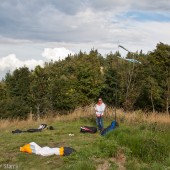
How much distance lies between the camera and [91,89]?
32.9 m

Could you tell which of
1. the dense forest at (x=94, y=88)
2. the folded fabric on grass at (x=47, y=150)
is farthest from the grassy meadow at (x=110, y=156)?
the dense forest at (x=94, y=88)

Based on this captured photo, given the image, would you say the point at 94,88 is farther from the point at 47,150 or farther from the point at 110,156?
the point at 110,156

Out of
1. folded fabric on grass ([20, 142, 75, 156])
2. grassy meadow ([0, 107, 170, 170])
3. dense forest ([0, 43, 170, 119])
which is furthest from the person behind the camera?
dense forest ([0, 43, 170, 119])

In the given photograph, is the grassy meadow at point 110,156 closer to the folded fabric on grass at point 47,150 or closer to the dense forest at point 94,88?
the folded fabric on grass at point 47,150

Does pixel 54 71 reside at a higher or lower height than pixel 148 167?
higher

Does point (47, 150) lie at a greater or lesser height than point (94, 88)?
lesser

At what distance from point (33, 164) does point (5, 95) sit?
31361 mm

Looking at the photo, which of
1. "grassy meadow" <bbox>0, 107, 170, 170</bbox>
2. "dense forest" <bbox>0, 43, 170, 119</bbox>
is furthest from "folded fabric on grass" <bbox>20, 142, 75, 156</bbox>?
"dense forest" <bbox>0, 43, 170, 119</bbox>

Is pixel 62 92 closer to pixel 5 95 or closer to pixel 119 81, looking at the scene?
pixel 119 81

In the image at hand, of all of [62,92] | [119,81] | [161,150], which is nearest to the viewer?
[161,150]

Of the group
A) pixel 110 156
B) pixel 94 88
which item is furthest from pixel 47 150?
pixel 94 88

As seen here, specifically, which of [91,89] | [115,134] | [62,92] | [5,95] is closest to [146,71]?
[91,89]

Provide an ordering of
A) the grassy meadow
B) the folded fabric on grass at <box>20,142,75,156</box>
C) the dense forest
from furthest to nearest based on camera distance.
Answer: the dense forest, the folded fabric on grass at <box>20,142,75,156</box>, the grassy meadow

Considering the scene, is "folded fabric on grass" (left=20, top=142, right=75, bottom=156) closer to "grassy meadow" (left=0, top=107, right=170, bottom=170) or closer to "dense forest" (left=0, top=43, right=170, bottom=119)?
"grassy meadow" (left=0, top=107, right=170, bottom=170)
